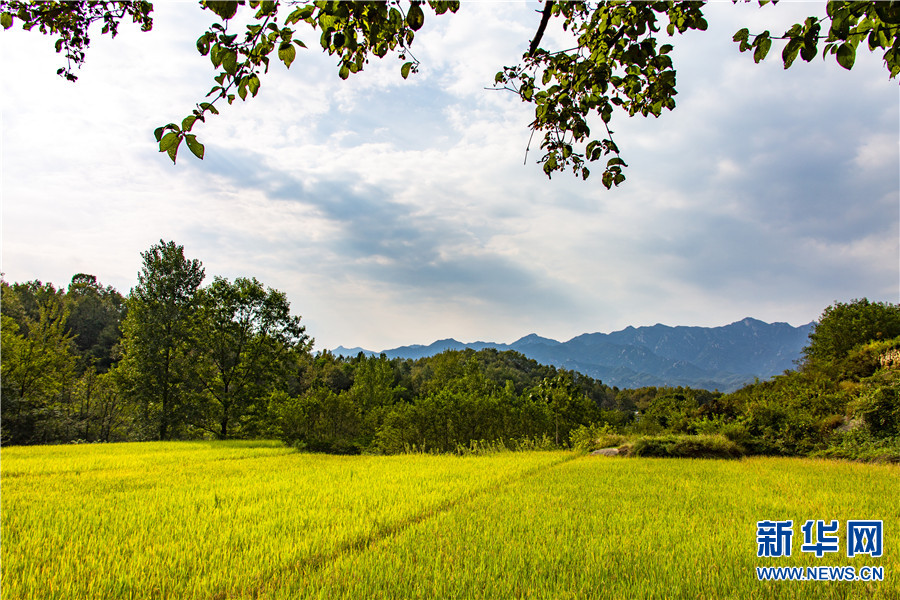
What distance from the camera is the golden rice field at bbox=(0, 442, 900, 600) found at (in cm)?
307

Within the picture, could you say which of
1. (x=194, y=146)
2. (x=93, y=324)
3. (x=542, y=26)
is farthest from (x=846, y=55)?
(x=93, y=324)

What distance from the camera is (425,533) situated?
4414mm

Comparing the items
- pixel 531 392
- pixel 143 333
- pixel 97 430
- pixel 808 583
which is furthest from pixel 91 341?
pixel 808 583

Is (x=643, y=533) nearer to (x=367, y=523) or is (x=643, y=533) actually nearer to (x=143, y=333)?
(x=367, y=523)

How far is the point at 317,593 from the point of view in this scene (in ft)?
9.70

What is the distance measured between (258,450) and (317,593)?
45.4ft

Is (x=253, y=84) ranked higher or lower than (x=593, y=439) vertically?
higher

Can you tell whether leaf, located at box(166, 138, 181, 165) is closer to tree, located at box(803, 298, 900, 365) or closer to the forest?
the forest

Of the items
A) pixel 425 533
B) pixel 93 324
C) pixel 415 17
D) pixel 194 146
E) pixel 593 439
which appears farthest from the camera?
pixel 93 324

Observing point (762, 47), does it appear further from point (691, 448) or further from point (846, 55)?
point (691, 448)

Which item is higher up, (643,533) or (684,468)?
(643,533)

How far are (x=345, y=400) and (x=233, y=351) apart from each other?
8.97 meters

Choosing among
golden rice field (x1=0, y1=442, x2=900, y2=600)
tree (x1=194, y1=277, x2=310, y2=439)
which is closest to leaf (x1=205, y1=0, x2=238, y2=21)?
golden rice field (x1=0, y1=442, x2=900, y2=600)

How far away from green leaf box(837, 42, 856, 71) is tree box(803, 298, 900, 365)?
78.4ft
